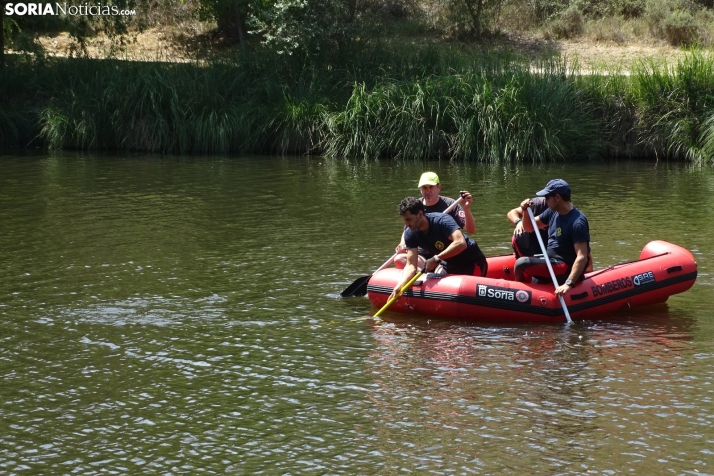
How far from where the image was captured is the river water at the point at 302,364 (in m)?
5.88

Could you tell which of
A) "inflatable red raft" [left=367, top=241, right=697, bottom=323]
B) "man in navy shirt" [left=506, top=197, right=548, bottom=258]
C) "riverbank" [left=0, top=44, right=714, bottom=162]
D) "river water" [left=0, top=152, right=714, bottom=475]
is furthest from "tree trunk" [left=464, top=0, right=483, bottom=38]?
"inflatable red raft" [left=367, top=241, right=697, bottom=323]

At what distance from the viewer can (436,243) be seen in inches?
351

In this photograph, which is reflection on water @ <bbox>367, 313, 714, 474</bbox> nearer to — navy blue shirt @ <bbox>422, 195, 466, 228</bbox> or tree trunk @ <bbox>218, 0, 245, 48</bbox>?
navy blue shirt @ <bbox>422, 195, 466, 228</bbox>

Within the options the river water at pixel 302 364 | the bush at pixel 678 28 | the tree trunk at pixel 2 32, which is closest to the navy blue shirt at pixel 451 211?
the river water at pixel 302 364

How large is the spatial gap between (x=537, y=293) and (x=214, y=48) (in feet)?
76.6

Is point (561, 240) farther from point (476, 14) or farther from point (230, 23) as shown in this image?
point (230, 23)

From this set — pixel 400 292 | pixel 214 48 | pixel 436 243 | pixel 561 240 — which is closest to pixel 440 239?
pixel 436 243

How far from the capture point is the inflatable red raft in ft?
28.2

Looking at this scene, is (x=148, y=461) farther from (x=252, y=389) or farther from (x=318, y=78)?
(x=318, y=78)

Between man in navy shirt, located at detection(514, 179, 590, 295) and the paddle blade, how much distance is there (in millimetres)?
1456

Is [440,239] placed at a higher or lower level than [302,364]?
higher

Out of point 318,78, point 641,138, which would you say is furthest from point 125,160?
point 641,138

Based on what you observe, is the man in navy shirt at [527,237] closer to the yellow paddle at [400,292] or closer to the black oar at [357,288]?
the yellow paddle at [400,292]

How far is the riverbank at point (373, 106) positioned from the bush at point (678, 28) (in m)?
5.03
